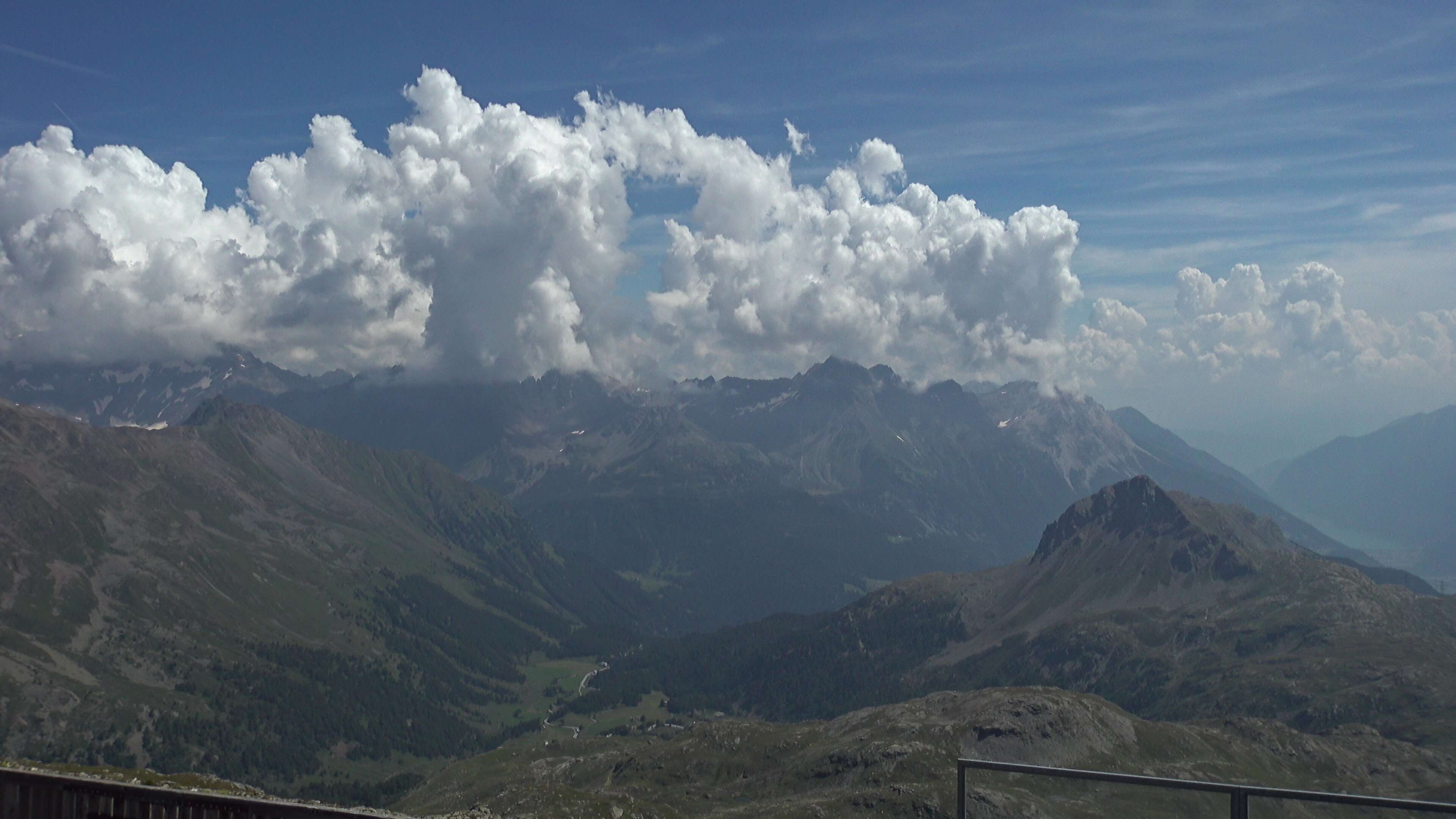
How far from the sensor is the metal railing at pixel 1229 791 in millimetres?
A: 15336

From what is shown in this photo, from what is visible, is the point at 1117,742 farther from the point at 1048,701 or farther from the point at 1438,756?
the point at 1438,756

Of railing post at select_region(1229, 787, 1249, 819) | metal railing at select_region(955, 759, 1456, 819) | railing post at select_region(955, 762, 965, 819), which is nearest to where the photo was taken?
metal railing at select_region(955, 759, 1456, 819)

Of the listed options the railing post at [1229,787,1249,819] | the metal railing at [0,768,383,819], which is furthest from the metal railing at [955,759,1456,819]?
the metal railing at [0,768,383,819]

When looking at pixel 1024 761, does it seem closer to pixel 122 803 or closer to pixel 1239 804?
pixel 1239 804

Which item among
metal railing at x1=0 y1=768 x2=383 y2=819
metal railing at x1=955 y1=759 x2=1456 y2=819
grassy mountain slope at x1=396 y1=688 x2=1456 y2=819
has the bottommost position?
grassy mountain slope at x1=396 y1=688 x2=1456 y2=819

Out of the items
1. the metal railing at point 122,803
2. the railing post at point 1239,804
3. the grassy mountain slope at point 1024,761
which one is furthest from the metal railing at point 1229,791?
the grassy mountain slope at point 1024,761

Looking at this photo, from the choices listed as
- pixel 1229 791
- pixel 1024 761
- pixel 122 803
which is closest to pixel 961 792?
pixel 1229 791

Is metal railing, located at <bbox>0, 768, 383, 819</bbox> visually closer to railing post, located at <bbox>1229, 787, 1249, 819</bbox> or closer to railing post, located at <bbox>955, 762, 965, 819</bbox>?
railing post, located at <bbox>955, 762, 965, 819</bbox>

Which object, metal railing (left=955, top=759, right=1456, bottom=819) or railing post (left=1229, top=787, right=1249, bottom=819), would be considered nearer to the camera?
metal railing (left=955, top=759, right=1456, bottom=819)

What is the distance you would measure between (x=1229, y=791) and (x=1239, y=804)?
0.35 m

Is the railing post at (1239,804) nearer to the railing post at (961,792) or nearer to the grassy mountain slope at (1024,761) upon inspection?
the railing post at (961,792)

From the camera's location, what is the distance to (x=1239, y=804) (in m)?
16.3

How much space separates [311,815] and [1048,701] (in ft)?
656

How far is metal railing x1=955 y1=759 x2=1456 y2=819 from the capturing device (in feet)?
50.3
